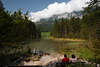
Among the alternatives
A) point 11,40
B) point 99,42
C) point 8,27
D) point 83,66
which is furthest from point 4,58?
point 99,42

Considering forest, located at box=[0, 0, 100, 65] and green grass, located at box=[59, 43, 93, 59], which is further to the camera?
green grass, located at box=[59, 43, 93, 59]

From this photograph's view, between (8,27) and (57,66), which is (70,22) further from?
(8,27)

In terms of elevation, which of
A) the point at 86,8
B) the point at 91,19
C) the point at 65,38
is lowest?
the point at 65,38

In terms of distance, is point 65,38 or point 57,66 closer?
point 57,66

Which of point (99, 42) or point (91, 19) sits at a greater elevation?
point (91, 19)

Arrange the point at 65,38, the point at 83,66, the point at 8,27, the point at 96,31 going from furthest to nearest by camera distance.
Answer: the point at 65,38 < the point at 96,31 < the point at 83,66 < the point at 8,27

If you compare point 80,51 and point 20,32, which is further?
point 80,51

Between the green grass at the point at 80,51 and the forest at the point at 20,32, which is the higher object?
the forest at the point at 20,32

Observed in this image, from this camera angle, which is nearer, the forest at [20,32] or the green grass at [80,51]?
the forest at [20,32]

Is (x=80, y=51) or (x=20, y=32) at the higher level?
(x=20, y=32)

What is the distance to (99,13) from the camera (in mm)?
12930

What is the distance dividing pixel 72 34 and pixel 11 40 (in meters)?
105

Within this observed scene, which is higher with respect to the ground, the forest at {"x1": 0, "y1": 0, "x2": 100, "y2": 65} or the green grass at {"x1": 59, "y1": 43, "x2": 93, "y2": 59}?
the forest at {"x1": 0, "y1": 0, "x2": 100, "y2": 65}

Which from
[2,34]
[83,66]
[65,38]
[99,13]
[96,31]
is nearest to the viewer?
[2,34]
